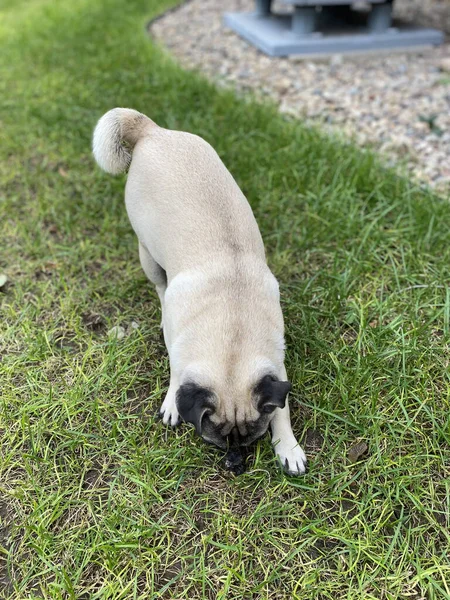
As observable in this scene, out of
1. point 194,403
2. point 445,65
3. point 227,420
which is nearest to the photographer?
point 194,403

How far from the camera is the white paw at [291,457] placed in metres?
2.65

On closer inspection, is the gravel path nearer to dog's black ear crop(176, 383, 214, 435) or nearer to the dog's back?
the dog's back

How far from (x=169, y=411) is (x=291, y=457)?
0.75 m

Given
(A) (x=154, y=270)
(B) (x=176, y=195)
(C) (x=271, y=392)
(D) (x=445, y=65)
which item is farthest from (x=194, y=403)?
(D) (x=445, y=65)

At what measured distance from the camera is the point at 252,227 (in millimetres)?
3039

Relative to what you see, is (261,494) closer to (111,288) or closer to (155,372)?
(155,372)

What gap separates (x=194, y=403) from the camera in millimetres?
2252

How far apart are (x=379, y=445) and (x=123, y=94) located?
5403 mm

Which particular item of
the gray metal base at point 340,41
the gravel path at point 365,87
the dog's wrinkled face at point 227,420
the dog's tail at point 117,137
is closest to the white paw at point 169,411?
the dog's wrinkled face at point 227,420

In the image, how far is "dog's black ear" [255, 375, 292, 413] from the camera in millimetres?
2285

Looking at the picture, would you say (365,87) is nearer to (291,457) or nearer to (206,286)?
(206,286)

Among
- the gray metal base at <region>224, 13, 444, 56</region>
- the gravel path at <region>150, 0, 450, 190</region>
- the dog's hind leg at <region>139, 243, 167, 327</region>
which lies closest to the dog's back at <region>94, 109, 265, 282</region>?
the dog's hind leg at <region>139, 243, 167, 327</region>

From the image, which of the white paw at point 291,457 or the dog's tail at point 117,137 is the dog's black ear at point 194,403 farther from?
the dog's tail at point 117,137

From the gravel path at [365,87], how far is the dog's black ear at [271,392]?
9.79 ft
